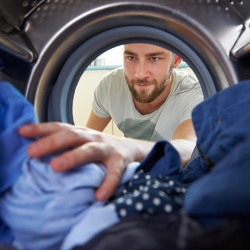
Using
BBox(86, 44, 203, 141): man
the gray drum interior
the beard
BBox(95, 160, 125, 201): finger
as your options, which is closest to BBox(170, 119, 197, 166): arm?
BBox(86, 44, 203, 141): man

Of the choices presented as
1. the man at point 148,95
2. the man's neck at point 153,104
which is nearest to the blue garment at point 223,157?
the man at point 148,95

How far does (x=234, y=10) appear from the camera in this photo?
68 centimetres

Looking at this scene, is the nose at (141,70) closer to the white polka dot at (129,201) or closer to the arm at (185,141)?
the arm at (185,141)

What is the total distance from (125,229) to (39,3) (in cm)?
57

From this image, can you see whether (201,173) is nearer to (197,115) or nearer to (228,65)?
(197,115)

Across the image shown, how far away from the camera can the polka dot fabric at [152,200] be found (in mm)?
344

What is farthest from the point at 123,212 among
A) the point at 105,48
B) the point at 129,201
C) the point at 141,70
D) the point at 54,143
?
the point at 141,70

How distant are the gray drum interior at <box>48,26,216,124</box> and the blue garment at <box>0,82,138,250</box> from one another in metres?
0.34

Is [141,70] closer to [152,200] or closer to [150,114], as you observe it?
[150,114]

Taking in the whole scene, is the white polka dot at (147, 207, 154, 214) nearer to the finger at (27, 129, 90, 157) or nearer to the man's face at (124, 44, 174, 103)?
the finger at (27, 129, 90, 157)

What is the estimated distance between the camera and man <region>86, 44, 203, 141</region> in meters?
1.33

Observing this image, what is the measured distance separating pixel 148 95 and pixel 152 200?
107cm

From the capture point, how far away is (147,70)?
1354 mm

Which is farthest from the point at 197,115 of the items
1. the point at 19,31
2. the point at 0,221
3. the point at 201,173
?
the point at 19,31
